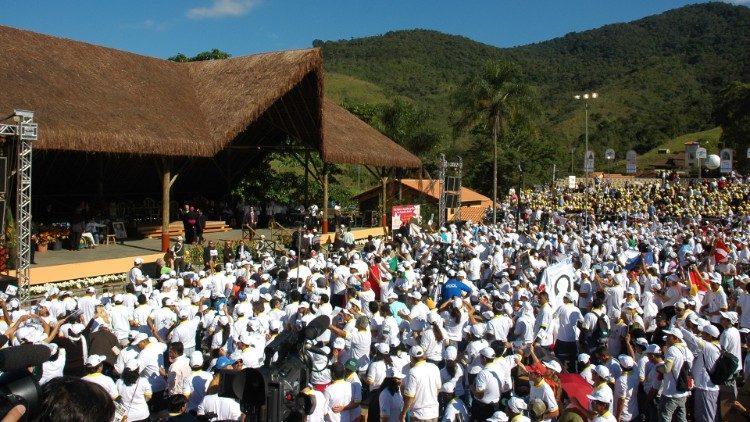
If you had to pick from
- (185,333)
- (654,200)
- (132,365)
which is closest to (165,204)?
(185,333)

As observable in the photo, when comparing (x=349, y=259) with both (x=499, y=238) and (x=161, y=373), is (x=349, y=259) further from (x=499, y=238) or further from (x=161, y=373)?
(x=161, y=373)

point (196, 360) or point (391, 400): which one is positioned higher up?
point (196, 360)

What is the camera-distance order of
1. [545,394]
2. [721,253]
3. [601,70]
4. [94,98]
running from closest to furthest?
1. [545,394]
2. [721,253]
3. [94,98]
4. [601,70]

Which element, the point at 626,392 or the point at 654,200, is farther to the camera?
the point at 654,200

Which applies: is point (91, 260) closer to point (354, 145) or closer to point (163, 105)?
point (163, 105)

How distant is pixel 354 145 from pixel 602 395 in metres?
18.4

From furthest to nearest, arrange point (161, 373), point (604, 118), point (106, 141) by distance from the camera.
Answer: point (604, 118) → point (106, 141) → point (161, 373)

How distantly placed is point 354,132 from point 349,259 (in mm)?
12940

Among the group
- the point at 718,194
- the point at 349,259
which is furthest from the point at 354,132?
the point at 718,194

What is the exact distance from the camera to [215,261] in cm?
1650

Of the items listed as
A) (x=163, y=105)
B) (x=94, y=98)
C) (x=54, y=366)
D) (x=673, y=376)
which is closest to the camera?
(x=673, y=376)

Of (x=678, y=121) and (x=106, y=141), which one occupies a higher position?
(x=678, y=121)

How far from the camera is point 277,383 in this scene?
463 centimetres

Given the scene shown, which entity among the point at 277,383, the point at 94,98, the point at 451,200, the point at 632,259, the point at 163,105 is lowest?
the point at 277,383
